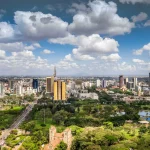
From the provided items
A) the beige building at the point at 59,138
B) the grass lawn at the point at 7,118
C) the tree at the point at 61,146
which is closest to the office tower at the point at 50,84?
the grass lawn at the point at 7,118

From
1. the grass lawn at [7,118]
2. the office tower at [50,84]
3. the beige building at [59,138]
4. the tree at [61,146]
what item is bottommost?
the grass lawn at [7,118]

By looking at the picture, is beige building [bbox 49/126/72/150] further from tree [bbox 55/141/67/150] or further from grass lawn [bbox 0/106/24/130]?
grass lawn [bbox 0/106/24/130]

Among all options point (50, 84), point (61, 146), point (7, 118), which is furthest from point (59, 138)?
point (50, 84)

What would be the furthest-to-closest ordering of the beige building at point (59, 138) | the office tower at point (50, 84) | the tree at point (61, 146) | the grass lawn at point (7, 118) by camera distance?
1. the office tower at point (50, 84)
2. the grass lawn at point (7, 118)
3. the beige building at point (59, 138)
4. the tree at point (61, 146)

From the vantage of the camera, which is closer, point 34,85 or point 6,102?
point 6,102

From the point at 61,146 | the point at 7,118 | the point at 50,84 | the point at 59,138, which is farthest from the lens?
the point at 50,84

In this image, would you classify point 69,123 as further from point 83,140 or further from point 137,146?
point 137,146

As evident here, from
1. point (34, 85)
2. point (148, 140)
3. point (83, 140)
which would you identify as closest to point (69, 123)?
point (83, 140)

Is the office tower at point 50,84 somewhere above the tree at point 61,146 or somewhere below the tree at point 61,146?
above

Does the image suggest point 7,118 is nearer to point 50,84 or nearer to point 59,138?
point 59,138

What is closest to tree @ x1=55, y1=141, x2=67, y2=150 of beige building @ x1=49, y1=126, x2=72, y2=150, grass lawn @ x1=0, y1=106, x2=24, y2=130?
beige building @ x1=49, y1=126, x2=72, y2=150

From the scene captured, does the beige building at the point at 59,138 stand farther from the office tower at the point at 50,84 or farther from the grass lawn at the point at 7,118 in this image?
the office tower at the point at 50,84
